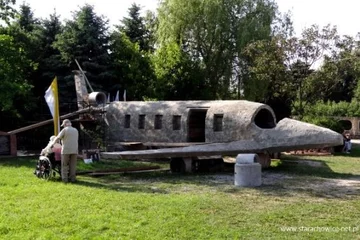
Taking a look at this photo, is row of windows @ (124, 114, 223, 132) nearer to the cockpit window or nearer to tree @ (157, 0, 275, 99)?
the cockpit window

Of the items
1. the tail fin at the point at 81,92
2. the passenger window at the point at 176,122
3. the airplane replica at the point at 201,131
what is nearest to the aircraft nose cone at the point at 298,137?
the airplane replica at the point at 201,131

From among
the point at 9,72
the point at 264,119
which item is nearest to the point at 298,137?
the point at 264,119

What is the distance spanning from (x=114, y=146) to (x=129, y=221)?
12.3 m

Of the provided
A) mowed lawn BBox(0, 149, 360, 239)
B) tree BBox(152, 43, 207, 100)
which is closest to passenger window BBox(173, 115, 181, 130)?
mowed lawn BBox(0, 149, 360, 239)

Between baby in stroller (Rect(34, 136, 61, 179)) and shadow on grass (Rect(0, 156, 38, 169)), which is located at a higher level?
baby in stroller (Rect(34, 136, 61, 179))

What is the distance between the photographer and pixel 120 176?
15.4 m

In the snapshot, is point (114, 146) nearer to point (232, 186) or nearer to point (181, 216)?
point (232, 186)

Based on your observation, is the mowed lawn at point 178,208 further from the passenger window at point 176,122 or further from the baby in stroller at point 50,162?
the passenger window at point 176,122

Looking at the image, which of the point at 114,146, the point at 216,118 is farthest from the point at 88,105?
the point at 216,118

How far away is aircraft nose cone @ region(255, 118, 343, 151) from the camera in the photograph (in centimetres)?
1567

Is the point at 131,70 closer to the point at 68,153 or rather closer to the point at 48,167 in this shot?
the point at 48,167

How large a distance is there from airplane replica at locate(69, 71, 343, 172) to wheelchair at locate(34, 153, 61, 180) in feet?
8.37

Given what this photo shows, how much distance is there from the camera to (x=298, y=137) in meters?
16.1

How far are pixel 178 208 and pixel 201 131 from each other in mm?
10392
